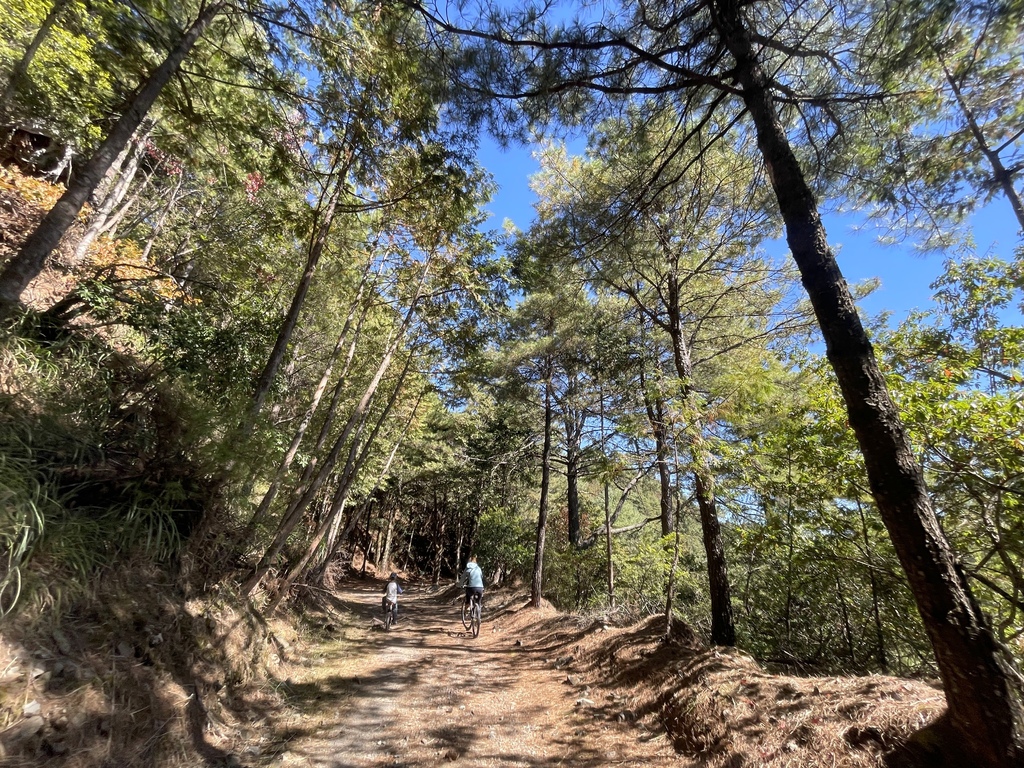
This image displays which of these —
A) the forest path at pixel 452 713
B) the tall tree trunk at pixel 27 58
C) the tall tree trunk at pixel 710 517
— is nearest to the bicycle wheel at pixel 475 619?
the forest path at pixel 452 713

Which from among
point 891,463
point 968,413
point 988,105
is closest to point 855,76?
point 988,105

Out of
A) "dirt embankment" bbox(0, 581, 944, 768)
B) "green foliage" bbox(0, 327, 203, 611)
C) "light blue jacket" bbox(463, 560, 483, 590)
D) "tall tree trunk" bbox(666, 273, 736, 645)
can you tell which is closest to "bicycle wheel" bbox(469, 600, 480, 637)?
"light blue jacket" bbox(463, 560, 483, 590)

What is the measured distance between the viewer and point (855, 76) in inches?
143

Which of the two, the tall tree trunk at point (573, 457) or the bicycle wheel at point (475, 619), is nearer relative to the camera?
the bicycle wheel at point (475, 619)

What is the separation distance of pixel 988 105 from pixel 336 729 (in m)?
8.02

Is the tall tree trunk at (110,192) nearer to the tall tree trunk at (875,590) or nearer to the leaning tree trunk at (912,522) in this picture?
the leaning tree trunk at (912,522)

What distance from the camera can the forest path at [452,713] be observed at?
349 cm

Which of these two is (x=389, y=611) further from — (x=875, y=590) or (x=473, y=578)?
(x=875, y=590)

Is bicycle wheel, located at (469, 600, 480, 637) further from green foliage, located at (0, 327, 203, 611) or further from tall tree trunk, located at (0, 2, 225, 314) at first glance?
tall tree trunk, located at (0, 2, 225, 314)

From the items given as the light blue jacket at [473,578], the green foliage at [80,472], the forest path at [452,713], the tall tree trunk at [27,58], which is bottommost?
the forest path at [452,713]

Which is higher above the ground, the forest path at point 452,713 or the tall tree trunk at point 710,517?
the tall tree trunk at point 710,517

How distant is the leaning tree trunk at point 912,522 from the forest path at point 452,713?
215 centimetres

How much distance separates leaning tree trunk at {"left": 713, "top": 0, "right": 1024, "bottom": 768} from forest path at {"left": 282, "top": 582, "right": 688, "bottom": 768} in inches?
84.5

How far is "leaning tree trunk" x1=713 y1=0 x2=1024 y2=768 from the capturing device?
195 cm
